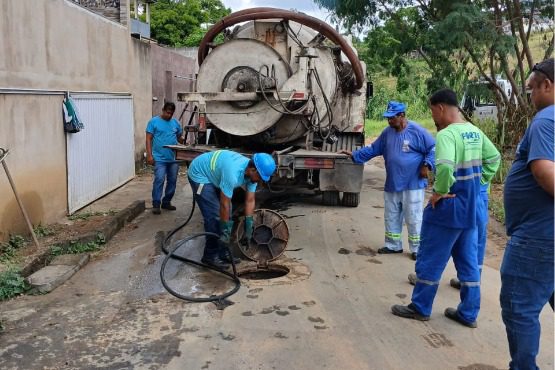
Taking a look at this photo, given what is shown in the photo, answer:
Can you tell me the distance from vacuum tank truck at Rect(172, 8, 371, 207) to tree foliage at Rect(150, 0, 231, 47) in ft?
73.6

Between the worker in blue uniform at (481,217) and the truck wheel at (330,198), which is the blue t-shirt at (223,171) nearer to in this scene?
the worker in blue uniform at (481,217)

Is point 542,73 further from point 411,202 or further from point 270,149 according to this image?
point 270,149

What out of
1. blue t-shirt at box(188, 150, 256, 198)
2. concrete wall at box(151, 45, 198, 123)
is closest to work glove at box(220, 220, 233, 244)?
blue t-shirt at box(188, 150, 256, 198)

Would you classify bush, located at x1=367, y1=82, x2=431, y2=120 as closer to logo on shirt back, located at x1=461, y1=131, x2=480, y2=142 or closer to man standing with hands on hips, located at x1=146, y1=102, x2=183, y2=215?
man standing with hands on hips, located at x1=146, y1=102, x2=183, y2=215

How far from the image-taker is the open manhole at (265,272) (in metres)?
5.83

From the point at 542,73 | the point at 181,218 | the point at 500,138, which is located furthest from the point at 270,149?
the point at 500,138

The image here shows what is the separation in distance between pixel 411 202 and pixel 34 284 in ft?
13.0

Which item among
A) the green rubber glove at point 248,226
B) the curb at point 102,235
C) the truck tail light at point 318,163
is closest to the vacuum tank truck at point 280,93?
the truck tail light at point 318,163

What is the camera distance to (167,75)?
50.9 ft

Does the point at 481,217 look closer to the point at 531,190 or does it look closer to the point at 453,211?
the point at 453,211

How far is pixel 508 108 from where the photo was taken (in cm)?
1186

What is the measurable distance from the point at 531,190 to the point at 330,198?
6063 mm

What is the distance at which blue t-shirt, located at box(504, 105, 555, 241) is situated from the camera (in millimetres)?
2865

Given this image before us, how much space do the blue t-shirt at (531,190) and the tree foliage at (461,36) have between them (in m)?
7.27
